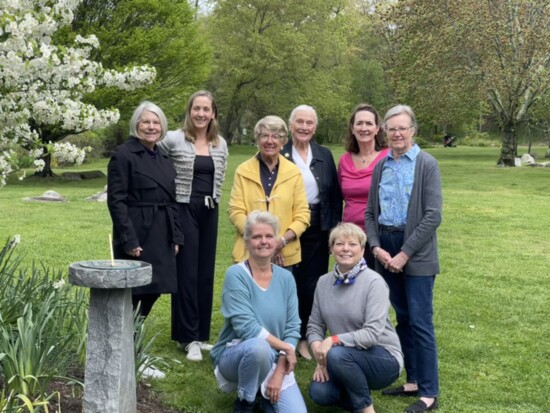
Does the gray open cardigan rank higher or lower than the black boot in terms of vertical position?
higher

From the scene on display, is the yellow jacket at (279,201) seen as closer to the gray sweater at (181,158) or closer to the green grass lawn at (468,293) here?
the gray sweater at (181,158)

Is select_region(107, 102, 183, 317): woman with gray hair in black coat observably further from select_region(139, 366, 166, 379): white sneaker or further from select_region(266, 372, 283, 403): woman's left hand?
select_region(266, 372, 283, 403): woman's left hand

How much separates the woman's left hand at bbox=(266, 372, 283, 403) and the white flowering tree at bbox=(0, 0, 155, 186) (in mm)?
2049

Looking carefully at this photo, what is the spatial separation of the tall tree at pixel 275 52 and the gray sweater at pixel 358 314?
35042 mm

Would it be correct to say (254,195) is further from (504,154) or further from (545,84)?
(504,154)

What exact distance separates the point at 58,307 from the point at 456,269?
6.08 metres

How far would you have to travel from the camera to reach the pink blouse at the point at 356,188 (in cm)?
494

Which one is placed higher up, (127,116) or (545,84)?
(545,84)

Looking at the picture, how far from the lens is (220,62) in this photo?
4009 centimetres

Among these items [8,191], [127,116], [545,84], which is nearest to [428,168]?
[8,191]

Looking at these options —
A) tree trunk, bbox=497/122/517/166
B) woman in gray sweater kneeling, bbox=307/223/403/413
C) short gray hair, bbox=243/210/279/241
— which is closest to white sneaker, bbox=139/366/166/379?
woman in gray sweater kneeling, bbox=307/223/403/413

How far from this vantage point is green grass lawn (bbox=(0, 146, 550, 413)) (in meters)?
4.65

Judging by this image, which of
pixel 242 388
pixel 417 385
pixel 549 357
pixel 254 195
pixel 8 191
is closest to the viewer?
pixel 242 388

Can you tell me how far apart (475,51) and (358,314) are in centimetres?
2417
